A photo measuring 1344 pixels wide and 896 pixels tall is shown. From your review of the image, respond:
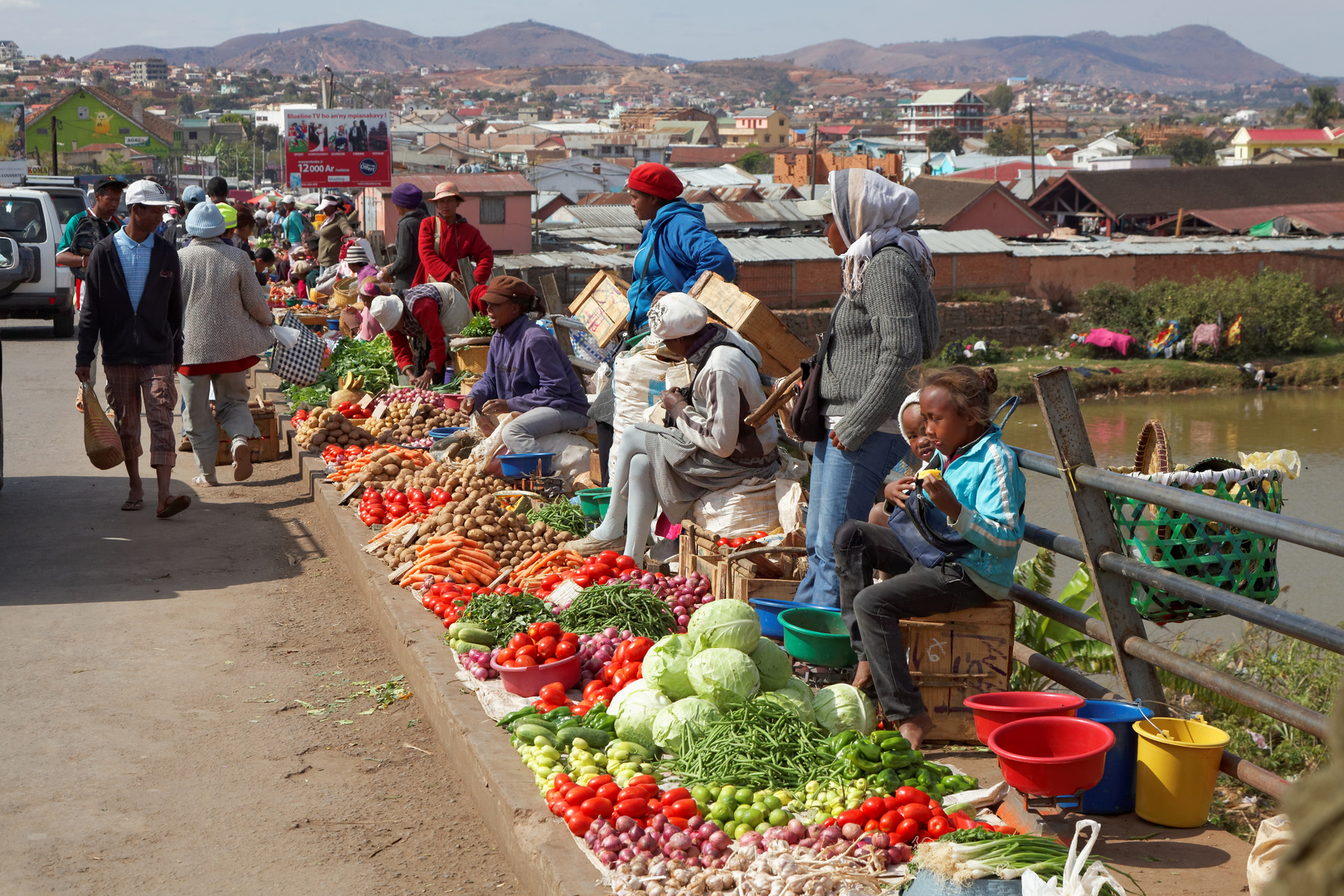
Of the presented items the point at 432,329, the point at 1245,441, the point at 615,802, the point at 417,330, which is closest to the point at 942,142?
A: the point at 1245,441

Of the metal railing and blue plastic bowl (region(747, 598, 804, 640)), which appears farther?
blue plastic bowl (region(747, 598, 804, 640))

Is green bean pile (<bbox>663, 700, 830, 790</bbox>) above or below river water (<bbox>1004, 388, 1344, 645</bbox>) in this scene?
above

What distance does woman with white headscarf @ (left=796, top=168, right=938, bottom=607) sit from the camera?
14.8 ft

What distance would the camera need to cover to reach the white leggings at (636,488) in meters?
6.01

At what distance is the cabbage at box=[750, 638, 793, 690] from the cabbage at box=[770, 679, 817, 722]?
26 millimetres

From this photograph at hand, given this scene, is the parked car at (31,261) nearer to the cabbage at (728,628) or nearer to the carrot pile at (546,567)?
the carrot pile at (546,567)

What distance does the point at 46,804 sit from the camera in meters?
4.23

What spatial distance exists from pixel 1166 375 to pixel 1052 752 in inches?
1451

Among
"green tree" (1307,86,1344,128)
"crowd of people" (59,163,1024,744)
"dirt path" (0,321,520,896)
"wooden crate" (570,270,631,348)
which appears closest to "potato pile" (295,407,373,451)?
"crowd of people" (59,163,1024,744)

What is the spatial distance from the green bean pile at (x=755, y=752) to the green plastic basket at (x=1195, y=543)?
1.16 meters

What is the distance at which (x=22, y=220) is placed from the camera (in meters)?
18.1

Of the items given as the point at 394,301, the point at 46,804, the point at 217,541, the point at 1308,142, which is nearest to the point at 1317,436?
the point at 394,301

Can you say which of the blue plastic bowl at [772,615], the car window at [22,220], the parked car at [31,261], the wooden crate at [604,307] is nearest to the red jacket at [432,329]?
the wooden crate at [604,307]

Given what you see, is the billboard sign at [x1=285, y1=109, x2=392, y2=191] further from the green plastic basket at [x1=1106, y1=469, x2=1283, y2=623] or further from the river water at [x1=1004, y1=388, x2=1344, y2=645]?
the green plastic basket at [x1=1106, y1=469, x2=1283, y2=623]
